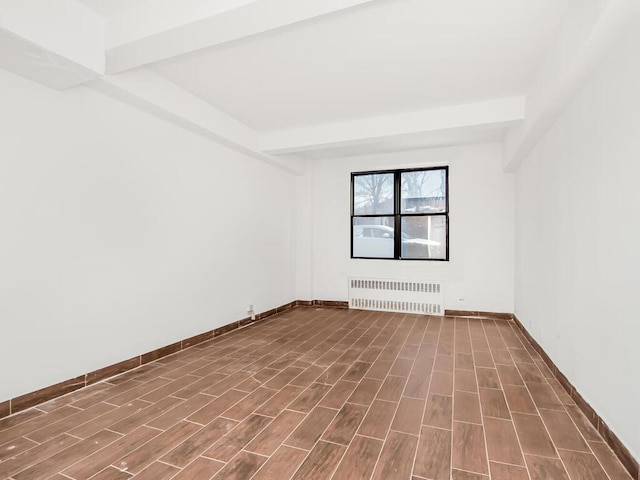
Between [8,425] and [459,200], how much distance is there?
17.9 feet

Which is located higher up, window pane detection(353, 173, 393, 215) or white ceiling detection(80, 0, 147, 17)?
white ceiling detection(80, 0, 147, 17)

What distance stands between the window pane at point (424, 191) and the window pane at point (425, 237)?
0.16 meters

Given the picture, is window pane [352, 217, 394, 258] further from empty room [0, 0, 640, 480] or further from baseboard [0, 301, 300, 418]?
baseboard [0, 301, 300, 418]

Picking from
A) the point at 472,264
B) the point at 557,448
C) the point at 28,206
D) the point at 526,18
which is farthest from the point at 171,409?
the point at 472,264

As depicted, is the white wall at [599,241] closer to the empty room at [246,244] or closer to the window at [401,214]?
the empty room at [246,244]

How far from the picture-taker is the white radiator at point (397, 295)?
530 cm

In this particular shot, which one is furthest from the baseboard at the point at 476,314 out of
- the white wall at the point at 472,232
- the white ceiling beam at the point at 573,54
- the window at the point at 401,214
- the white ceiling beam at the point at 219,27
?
the white ceiling beam at the point at 219,27

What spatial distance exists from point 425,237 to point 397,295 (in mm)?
1047

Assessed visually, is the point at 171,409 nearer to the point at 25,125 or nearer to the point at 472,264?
the point at 25,125

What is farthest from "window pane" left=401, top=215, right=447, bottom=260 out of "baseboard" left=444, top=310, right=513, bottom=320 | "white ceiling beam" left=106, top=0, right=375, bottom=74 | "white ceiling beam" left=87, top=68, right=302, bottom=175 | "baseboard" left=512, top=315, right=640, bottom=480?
"white ceiling beam" left=106, top=0, right=375, bottom=74

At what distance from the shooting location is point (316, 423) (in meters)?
2.13

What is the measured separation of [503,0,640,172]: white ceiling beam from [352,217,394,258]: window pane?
265 centimetres

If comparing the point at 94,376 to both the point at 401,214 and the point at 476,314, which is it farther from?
the point at 476,314

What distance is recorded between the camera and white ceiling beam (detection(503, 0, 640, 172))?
1654mm
